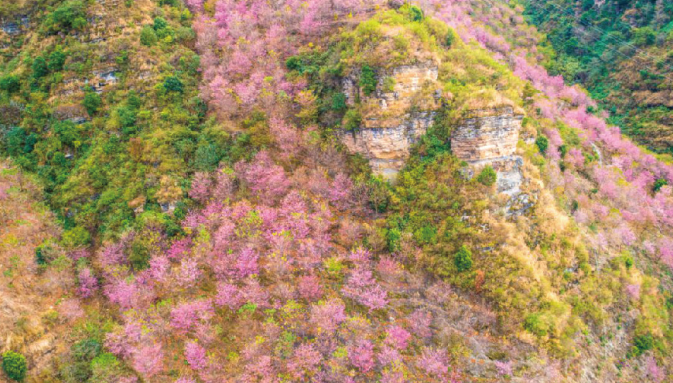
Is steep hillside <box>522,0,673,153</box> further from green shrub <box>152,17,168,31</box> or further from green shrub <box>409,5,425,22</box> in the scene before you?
green shrub <box>152,17,168,31</box>

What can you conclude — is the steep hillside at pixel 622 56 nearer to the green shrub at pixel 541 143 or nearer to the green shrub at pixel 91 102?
the green shrub at pixel 541 143

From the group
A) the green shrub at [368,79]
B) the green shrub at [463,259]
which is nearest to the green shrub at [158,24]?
the green shrub at [368,79]

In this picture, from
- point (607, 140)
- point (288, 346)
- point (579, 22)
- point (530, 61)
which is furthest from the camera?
point (579, 22)

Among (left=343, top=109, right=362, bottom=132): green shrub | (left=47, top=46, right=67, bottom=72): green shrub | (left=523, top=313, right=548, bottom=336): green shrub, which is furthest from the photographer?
(left=47, top=46, right=67, bottom=72): green shrub

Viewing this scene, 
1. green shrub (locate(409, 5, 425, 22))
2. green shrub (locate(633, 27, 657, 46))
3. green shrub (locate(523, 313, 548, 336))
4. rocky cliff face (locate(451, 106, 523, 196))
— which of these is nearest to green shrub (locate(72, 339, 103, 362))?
green shrub (locate(523, 313, 548, 336))

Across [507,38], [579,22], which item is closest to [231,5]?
[507,38]

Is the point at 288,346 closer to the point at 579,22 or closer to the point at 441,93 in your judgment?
the point at 441,93
